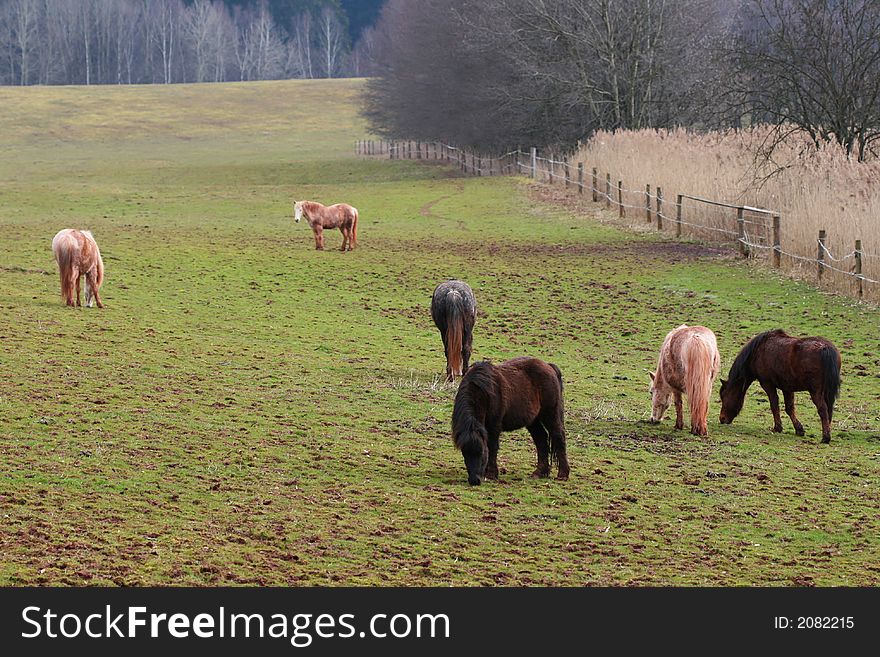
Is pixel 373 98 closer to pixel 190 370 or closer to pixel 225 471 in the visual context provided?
pixel 190 370

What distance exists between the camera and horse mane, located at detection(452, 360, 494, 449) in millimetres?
8492

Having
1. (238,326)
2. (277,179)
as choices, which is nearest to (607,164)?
(277,179)

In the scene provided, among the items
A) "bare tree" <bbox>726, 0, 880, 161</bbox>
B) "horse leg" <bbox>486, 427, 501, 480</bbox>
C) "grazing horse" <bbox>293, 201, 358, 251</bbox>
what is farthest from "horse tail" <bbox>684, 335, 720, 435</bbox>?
"bare tree" <bbox>726, 0, 880, 161</bbox>

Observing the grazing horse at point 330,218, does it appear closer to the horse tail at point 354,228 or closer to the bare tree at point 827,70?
the horse tail at point 354,228

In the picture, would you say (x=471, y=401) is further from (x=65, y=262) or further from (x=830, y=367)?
(x=65, y=262)

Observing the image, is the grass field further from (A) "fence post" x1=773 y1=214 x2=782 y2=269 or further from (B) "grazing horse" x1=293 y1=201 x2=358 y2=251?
(A) "fence post" x1=773 y1=214 x2=782 y2=269

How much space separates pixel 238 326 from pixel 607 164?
21595mm

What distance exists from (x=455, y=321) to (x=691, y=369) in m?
3.43

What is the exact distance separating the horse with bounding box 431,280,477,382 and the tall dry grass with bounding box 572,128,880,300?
8491 mm

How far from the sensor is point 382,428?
10781mm

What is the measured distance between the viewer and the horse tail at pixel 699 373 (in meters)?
10.5

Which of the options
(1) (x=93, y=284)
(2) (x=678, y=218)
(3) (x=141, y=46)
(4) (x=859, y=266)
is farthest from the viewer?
(3) (x=141, y=46)

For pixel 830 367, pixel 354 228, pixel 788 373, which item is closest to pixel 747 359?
pixel 788 373
